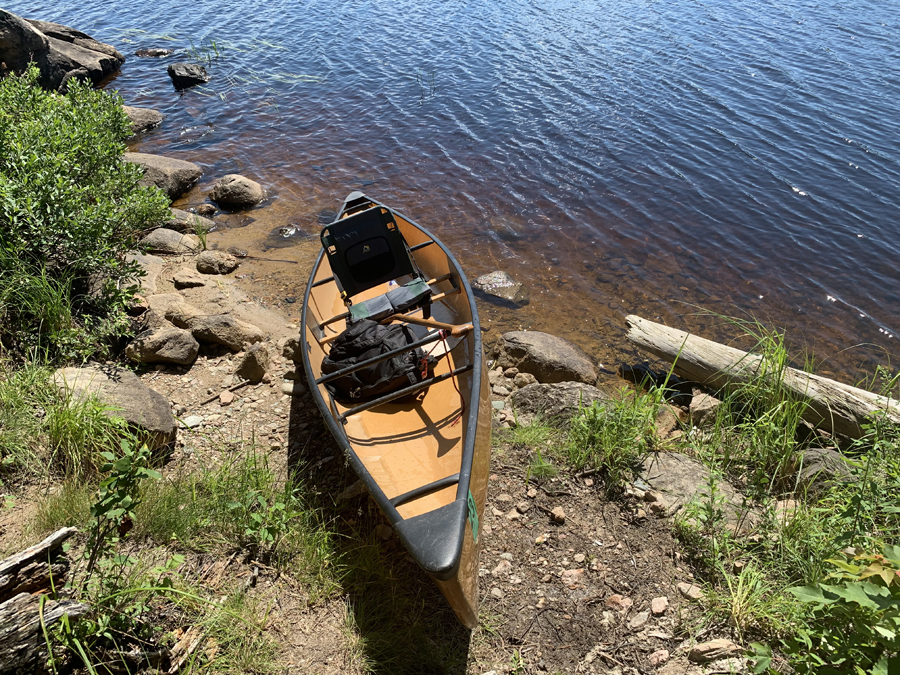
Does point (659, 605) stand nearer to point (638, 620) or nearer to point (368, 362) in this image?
point (638, 620)

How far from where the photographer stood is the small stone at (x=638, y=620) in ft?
11.8

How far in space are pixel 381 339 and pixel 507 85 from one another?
37.9 feet

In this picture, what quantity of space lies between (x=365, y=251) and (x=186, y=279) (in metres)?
2.81

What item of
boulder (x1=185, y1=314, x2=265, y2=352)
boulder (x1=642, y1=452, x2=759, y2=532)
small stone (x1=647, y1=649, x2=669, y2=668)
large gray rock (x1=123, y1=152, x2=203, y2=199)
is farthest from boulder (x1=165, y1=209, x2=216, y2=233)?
small stone (x1=647, y1=649, x2=669, y2=668)

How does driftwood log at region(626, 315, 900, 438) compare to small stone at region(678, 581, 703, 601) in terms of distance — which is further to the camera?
driftwood log at region(626, 315, 900, 438)

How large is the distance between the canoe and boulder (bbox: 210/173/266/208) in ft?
14.8

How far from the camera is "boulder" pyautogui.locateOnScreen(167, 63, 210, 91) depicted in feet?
52.9

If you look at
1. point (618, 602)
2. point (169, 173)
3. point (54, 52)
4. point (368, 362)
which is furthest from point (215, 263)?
point (54, 52)

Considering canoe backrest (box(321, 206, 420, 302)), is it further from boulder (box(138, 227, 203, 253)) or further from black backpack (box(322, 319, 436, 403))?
boulder (box(138, 227, 203, 253))

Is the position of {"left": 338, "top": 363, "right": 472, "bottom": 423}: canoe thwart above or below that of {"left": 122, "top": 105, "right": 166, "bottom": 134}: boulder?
above

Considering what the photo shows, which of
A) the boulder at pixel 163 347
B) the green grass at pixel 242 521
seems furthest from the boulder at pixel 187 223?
the green grass at pixel 242 521

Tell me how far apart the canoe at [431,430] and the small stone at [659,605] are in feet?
3.88

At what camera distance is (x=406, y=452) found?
4766 millimetres

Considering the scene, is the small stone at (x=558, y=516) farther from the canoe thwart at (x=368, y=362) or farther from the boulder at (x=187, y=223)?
the boulder at (x=187, y=223)
